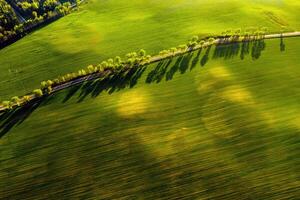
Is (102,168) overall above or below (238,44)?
below

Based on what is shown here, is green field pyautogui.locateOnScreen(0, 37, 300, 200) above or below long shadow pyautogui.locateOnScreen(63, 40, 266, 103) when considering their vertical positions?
below

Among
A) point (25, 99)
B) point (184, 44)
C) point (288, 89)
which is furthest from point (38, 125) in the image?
point (288, 89)

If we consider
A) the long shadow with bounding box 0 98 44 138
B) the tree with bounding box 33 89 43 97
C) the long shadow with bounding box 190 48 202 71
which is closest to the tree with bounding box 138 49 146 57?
the long shadow with bounding box 190 48 202 71

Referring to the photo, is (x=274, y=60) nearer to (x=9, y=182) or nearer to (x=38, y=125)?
(x=38, y=125)

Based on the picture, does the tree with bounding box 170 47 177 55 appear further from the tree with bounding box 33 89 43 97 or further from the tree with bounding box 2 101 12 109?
the tree with bounding box 2 101 12 109

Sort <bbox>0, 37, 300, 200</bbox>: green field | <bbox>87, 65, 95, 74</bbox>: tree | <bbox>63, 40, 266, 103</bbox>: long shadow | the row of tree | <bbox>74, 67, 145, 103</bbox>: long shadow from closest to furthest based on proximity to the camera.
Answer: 1. <bbox>0, 37, 300, 200</bbox>: green field
2. the row of tree
3. <bbox>74, 67, 145, 103</bbox>: long shadow
4. <bbox>63, 40, 266, 103</bbox>: long shadow
5. <bbox>87, 65, 95, 74</bbox>: tree

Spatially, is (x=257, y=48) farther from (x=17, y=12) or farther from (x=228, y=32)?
(x=17, y=12)

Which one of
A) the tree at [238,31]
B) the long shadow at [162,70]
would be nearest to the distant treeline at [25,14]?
the long shadow at [162,70]
